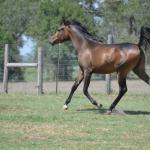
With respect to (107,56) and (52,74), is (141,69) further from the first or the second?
(52,74)

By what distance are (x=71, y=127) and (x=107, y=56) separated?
339 cm

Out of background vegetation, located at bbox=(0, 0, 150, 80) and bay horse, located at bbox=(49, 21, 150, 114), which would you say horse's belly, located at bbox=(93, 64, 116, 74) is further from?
background vegetation, located at bbox=(0, 0, 150, 80)

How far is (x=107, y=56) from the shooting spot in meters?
14.0

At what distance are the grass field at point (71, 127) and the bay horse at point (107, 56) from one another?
886 millimetres

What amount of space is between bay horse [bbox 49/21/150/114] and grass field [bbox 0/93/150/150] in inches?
34.9

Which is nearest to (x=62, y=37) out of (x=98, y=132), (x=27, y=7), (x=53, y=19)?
(x=98, y=132)

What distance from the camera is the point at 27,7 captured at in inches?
1940

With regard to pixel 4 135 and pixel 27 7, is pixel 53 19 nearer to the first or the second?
pixel 27 7

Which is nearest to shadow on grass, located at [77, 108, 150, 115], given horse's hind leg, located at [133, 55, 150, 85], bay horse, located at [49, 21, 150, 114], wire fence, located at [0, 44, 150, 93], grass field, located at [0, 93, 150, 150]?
grass field, located at [0, 93, 150, 150]

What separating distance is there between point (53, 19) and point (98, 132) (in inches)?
1033

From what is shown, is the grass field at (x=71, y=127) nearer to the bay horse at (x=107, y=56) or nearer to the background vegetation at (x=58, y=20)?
the bay horse at (x=107, y=56)

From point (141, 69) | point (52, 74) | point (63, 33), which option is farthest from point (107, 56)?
point (52, 74)

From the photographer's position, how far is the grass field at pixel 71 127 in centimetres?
912

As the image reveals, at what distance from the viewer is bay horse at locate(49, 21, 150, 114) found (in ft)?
45.2
